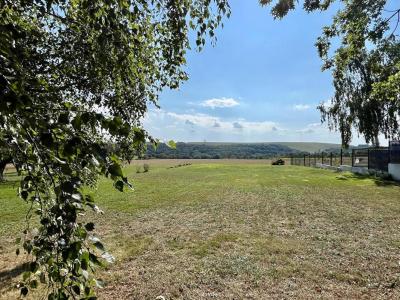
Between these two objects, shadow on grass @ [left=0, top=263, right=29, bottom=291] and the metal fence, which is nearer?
shadow on grass @ [left=0, top=263, right=29, bottom=291]

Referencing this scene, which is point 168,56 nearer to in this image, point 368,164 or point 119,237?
point 119,237

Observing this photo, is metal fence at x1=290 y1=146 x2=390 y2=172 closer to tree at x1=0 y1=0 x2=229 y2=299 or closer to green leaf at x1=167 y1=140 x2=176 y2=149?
tree at x1=0 y1=0 x2=229 y2=299

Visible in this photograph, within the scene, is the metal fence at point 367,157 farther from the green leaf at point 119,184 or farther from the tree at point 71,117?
the green leaf at point 119,184

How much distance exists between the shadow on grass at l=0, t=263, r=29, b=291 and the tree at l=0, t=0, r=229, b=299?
366 cm

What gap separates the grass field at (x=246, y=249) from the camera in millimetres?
5711

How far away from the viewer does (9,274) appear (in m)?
6.50

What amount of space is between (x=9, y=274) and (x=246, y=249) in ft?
15.1

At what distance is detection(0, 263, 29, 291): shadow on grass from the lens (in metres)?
6.02

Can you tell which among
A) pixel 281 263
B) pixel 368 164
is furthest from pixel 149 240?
pixel 368 164

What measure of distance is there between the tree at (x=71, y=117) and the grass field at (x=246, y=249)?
10.4 ft

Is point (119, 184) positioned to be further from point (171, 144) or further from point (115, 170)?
point (171, 144)

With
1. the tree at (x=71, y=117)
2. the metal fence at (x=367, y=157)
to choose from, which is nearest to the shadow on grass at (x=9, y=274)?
the tree at (x=71, y=117)

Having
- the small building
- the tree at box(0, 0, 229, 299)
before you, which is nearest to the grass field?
the tree at box(0, 0, 229, 299)

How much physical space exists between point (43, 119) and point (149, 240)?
24.8 feet
